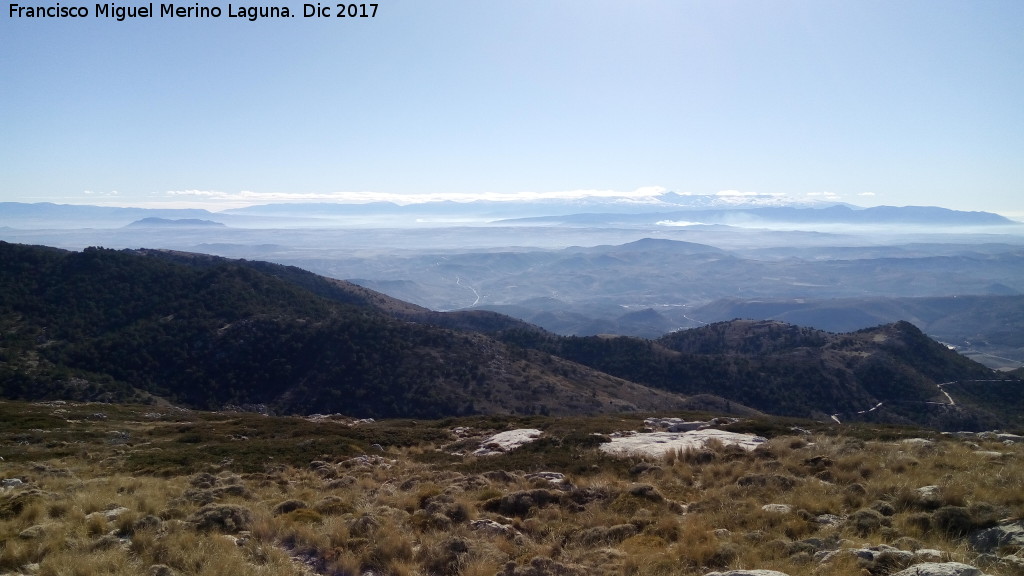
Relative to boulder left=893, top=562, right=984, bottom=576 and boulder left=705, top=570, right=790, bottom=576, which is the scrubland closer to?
boulder left=893, top=562, right=984, bottom=576

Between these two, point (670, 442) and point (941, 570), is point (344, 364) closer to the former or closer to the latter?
point (670, 442)

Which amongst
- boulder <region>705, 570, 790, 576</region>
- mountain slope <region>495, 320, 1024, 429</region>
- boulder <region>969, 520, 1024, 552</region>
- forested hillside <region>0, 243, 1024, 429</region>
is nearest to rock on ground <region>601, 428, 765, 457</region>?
boulder <region>969, 520, 1024, 552</region>

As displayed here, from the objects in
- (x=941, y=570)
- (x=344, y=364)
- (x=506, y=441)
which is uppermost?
(x=941, y=570)

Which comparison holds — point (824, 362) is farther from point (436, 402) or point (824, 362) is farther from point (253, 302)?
point (253, 302)

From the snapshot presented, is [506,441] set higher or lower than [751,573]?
lower

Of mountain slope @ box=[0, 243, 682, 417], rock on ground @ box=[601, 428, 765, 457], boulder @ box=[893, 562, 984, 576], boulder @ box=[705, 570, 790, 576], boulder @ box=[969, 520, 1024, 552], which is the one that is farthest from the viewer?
mountain slope @ box=[0, 243, 682, 417]

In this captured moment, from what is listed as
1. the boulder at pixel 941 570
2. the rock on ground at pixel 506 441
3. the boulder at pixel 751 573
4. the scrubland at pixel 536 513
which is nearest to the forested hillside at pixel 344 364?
the rock on ground at pixel 506 441

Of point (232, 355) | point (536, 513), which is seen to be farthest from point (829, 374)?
point (232, 355)

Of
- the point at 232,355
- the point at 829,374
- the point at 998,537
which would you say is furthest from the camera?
the point at 829,374
